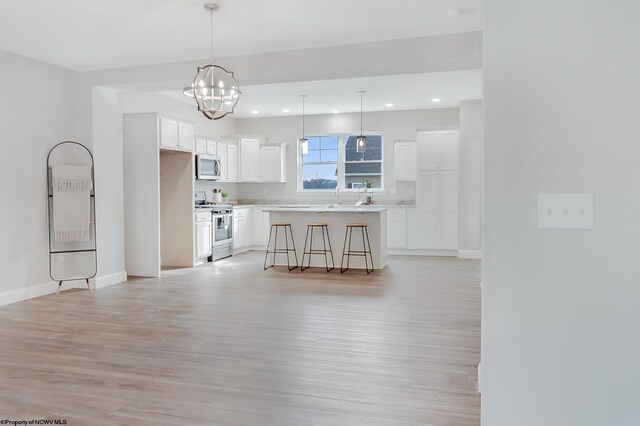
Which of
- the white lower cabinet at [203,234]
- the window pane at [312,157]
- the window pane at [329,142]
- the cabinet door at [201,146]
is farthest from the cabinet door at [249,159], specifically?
the white lower cabinet at [203,234]

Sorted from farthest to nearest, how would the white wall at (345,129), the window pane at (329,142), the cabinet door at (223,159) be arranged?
the window pane at (329,142) < the white wall at (345,129) < the cabinet door at (223,159)

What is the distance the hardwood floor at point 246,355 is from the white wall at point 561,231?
39.4 inches

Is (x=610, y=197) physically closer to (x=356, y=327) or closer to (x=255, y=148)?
(x=356, y=327)

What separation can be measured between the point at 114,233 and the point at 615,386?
20.3 ft

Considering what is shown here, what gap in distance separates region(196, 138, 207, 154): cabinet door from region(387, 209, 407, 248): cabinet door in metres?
3.67

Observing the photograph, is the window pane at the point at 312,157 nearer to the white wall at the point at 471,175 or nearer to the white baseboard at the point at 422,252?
the white baseboard at the point at 422,252

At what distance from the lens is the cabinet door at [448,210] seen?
8.79 m

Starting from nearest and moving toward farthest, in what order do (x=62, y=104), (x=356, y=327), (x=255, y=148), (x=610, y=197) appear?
(x=610, y=197) < (x=356, y=327) < (x=62, y=104) < (x=255, y=148)

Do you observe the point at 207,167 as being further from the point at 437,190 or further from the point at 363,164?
the point at 437,190

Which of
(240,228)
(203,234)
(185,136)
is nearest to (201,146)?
(185,136)

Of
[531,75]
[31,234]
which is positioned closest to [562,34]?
[531,75]

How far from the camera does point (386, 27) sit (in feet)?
15.1

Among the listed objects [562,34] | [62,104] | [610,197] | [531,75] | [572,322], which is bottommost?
[572,322]

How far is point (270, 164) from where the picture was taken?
10.1 m
